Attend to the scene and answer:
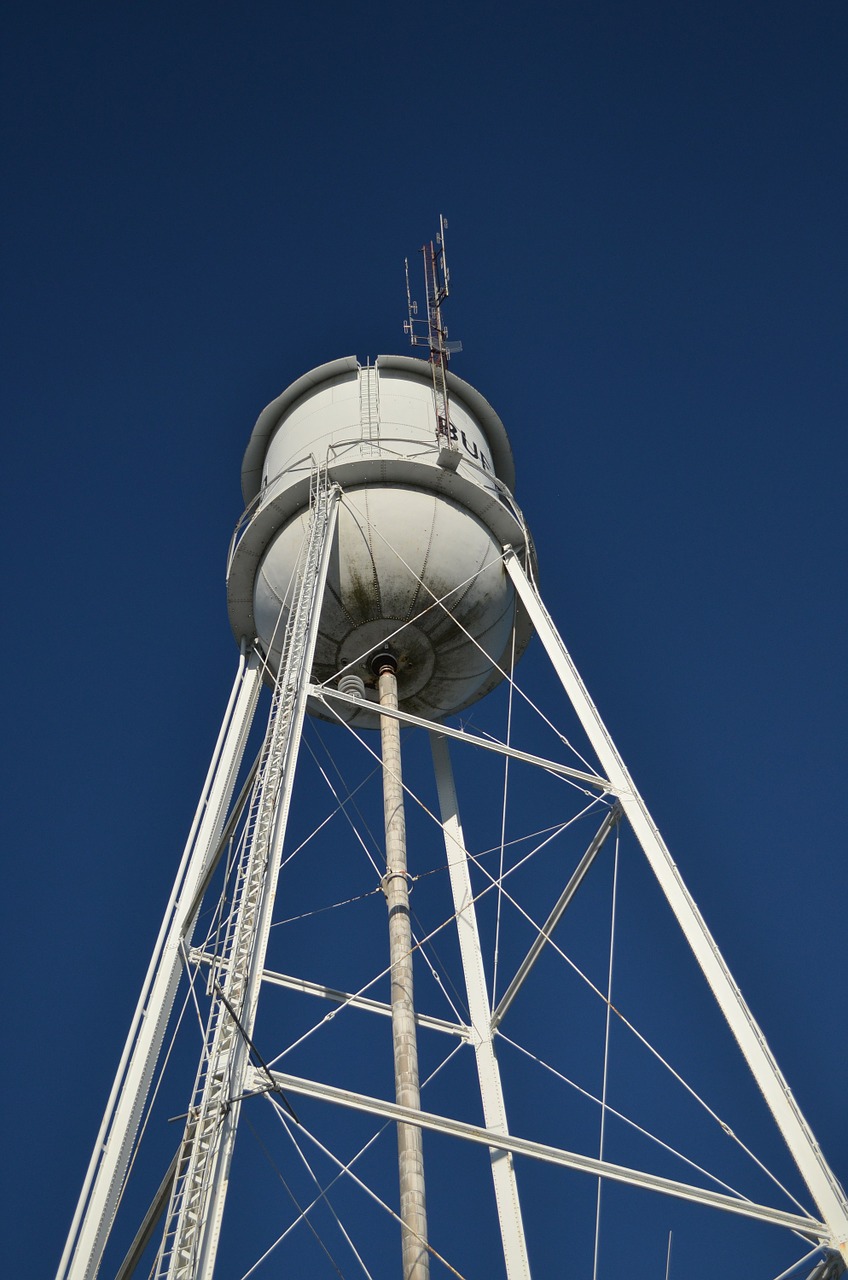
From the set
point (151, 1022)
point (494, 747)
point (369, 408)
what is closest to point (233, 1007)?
point (151, 1022)

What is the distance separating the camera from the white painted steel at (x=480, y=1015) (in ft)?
31.5

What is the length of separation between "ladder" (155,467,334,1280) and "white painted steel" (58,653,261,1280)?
0.81 metres

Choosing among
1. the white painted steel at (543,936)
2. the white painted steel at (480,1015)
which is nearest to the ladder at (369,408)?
the white painted steel at (480,1015)

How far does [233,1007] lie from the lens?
23.8 feet

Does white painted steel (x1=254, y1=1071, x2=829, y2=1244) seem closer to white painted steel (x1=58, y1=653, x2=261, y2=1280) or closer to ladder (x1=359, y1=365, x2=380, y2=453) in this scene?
white painted steel (x1=58, y1=653, x2=261, y2=1280)

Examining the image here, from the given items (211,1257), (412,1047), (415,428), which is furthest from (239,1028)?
(415,428)

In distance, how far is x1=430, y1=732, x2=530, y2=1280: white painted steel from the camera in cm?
959

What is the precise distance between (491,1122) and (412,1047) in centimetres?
156

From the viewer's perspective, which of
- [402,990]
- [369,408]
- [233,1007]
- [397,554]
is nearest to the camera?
[233,1007]

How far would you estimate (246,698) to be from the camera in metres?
12.2

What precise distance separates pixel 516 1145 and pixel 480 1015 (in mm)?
3559

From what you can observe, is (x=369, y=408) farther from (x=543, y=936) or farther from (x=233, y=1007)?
(x=233, y=1007)

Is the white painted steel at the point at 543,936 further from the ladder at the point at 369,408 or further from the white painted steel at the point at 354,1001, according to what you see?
the ladder at the point at 369,408

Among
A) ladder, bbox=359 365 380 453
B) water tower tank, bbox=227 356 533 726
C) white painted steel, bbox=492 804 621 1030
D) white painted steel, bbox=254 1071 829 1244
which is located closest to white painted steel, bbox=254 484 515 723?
water tower tank, bbox=227 356 533 726
